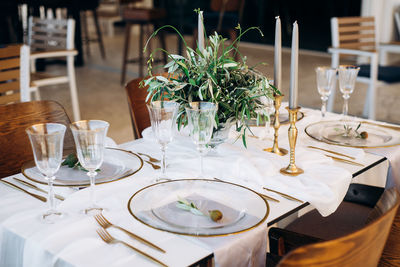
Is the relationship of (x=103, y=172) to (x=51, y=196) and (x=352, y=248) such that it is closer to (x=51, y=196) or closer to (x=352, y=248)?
(x=51, y=196)

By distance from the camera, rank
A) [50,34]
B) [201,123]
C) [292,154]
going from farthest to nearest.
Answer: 1. [50,34]
2. [292,154]
3. [201,123]

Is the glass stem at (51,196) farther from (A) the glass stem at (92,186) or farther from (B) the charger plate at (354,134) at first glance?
(B) the charger plate at (354,134)

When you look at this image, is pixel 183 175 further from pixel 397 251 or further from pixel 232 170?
pixel 397 251

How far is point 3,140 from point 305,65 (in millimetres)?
5204

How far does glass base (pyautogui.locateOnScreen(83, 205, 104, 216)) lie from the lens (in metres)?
1.12

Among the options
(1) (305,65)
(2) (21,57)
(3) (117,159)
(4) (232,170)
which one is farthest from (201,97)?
(1) (305,65)

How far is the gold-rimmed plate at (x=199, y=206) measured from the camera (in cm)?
103

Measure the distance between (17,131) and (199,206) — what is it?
89 centimetres

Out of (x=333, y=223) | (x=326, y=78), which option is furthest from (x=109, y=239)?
(x=326, y=78)

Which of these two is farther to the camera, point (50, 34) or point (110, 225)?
point (50, 34)

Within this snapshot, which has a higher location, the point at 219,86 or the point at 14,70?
the point at 219,86

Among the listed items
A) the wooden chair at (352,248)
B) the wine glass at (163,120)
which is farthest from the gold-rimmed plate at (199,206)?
the wooden chair at (352,248)

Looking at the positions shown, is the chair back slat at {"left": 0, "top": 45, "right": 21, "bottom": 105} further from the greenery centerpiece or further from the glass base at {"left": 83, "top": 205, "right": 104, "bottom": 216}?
the glass base at {"left": 83, "top": 205, "right": 104, "bottom": 216}

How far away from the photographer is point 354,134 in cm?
170
